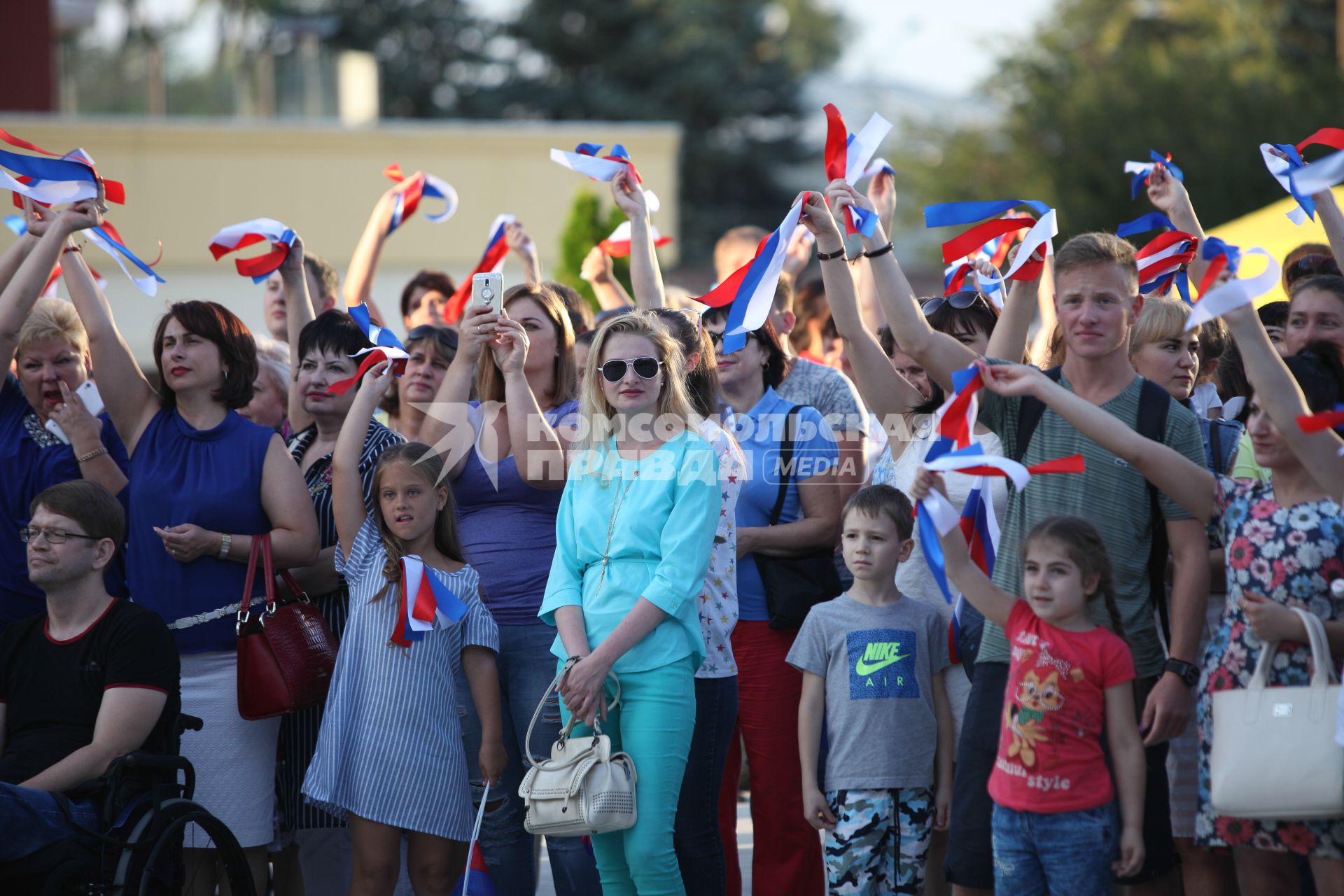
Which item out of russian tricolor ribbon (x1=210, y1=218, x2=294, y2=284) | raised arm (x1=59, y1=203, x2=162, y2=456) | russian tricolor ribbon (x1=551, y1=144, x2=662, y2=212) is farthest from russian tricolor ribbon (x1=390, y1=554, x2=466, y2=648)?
russian tricolor ribbon (x1=551, y1=144, x2=662, y2=212)

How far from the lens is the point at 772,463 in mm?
4891

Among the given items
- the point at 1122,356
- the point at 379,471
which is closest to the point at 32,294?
the point at 379,471

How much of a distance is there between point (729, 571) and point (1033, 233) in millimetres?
1328

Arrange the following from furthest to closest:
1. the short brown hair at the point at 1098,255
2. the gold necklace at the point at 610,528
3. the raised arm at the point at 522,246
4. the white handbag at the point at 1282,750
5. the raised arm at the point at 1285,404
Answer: the raised arm at the point at 522,246 → the gold necklace at the point at 610,528 → the short brown hair at the point at 1098,255 → the raised arm at the point at 1285,404 → the white handbag at the point at 1282,750

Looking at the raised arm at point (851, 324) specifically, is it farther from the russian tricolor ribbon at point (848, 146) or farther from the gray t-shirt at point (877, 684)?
the gray t-shirt at point (877, 684)

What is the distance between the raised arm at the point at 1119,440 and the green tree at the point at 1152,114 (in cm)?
2272

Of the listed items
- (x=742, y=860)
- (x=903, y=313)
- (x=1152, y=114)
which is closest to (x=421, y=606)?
(x=903, y=313)

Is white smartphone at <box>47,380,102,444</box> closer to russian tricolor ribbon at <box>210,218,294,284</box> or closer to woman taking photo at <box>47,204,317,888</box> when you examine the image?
woman taking photo at <box>47,204,317,888</box>

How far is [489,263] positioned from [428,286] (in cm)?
51

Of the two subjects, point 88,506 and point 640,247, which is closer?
point 88,506

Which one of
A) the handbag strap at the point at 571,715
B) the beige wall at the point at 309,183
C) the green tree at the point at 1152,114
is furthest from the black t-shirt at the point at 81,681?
the green tree at the point at 1152,114

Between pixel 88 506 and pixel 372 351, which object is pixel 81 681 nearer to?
pixel 88 506

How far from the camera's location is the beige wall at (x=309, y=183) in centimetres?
1703

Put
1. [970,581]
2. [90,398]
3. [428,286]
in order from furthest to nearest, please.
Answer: [428,286] → [90,398] → [970,581]
